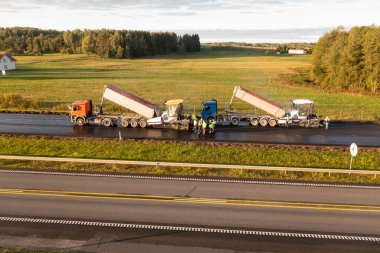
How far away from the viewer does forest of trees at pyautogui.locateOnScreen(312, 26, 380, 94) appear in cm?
5644

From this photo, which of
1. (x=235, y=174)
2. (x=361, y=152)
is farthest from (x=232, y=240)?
(x=361, y=152)

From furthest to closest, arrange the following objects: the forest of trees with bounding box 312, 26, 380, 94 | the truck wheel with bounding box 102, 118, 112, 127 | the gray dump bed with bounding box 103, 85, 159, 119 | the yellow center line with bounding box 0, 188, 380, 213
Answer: the forest of trees with bounding box 312, 26, 380, 94 < the truck wheel with bounding box 102, 118, 112, 127 < the gray dump bed with bounding box 103, 85, 159, 119 < the yellow center line with bounding box 0, 188, 380, 213

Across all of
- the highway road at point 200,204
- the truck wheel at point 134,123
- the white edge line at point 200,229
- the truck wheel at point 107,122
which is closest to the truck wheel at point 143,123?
the truck wheel at point 134,123

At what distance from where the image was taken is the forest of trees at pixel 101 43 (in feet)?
439

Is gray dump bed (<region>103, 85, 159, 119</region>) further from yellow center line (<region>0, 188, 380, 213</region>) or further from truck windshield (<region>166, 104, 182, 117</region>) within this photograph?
yellow center line (<region>0, 188, 380, 213</region>)

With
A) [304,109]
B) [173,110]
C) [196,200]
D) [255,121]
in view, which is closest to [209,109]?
[173,110]

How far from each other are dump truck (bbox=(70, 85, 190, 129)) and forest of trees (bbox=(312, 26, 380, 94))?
41.2 metres

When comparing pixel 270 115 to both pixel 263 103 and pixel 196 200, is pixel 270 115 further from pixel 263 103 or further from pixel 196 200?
pixel 196 200

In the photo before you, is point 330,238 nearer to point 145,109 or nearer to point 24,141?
point 145,109

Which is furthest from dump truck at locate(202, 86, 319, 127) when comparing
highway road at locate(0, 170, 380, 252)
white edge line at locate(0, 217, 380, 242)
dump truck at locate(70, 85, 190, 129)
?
white edge line at locate(0, 217, 380, 242)

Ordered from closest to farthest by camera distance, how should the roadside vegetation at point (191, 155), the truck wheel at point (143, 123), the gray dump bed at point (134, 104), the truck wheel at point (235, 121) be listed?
the roadside vegetation at point (191, 155), the gray dump bed at point (134, 104), the truck wheel at point (143, 123), the truck wheel at point (235, 121)

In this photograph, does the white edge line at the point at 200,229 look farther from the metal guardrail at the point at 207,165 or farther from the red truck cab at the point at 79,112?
the red truck cab at the point at 79,112

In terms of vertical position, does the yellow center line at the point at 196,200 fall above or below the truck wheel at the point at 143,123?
below

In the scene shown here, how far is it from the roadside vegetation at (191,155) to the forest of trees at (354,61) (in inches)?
1555
